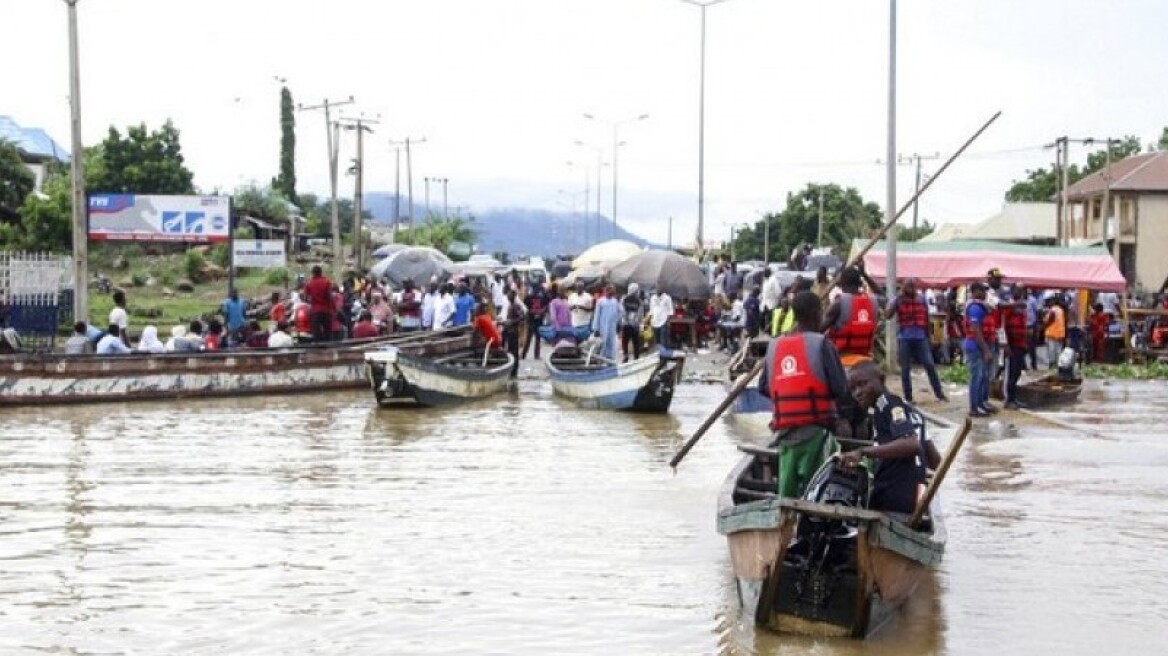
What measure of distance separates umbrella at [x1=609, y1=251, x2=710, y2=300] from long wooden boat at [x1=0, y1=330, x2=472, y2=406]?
31.9ft

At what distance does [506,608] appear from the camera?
10242 millimetres

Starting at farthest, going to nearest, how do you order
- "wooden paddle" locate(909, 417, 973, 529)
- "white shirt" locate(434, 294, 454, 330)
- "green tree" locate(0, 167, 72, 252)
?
"green tree" locate(0, 167, 72, 252)
"white shirt" locate(434, 294, 454, 330)
"wooden paddle" locate(909, 417, 973, 529)

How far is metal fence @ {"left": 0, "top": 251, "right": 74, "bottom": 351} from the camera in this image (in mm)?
31188

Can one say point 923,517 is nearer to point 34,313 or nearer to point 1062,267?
point 1062,267

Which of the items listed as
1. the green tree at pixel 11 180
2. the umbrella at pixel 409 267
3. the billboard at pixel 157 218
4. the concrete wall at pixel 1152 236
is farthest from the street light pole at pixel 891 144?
the green tree at pixel 11 180

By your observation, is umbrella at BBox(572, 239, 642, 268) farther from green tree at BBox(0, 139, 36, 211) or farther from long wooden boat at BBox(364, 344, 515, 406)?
green tree at BBox(0, 139, 36, 211)

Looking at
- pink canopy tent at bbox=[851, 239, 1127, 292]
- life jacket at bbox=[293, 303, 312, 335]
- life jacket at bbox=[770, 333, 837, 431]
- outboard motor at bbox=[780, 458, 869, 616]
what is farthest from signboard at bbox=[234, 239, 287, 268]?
outboard motor at bbox=[780, 458, 869, 616]

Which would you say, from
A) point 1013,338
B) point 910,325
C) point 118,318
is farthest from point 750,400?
point 118,318

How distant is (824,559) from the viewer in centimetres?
912

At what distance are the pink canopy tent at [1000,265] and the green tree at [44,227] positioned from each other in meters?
26.1

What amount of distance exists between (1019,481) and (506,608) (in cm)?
718

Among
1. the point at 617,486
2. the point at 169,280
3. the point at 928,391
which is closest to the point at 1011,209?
the point at 169,280

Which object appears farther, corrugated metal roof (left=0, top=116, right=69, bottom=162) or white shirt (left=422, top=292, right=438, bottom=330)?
corrugated metal roof (left=0, top=116, right=69, bottom=162)

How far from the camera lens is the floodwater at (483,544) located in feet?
31.5
